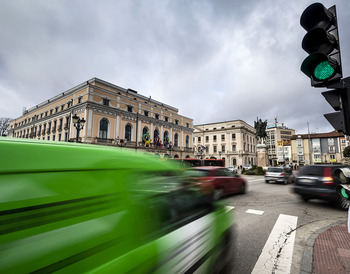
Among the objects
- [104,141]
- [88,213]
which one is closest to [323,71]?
[88,213]

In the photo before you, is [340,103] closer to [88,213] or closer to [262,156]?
[88,213]

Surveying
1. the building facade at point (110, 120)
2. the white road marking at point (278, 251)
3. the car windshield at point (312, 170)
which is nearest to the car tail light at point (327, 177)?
the car windshield at point (312, 170)

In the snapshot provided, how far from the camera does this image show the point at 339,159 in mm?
59719

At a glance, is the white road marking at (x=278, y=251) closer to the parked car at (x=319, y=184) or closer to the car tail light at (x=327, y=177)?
the parked car at (x=319, y=184)

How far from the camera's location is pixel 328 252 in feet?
10.9

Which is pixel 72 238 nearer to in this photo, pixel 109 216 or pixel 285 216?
pixel 109 216

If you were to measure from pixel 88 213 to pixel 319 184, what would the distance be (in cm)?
816

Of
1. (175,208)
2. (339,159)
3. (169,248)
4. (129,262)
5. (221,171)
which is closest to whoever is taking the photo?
(129,262)

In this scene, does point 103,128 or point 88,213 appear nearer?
point 88,213

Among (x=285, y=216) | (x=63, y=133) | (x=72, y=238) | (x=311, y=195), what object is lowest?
(x=285, y=216)

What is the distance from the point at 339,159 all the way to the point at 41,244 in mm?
80637

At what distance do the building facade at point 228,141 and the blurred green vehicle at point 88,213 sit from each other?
5381cm

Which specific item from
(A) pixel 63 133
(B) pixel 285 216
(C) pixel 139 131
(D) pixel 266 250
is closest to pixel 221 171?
(B) pixel 285 216

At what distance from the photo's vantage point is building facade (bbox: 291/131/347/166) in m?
60.5
